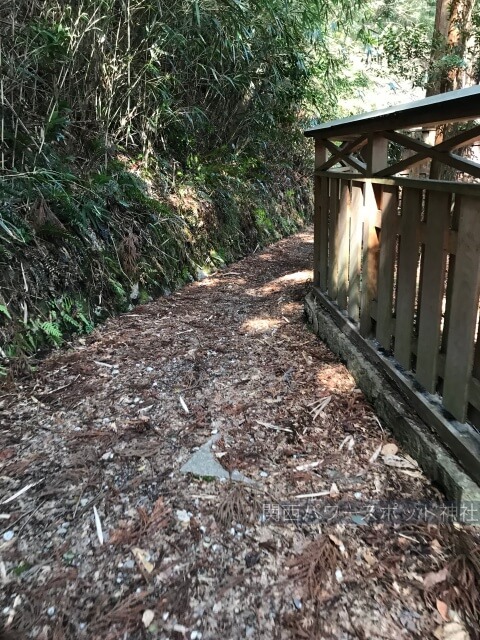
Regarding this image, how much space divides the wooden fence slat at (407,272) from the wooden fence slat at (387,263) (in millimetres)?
111

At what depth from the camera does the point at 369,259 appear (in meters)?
2.61

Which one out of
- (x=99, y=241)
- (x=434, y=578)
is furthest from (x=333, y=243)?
(x=434, y=578)

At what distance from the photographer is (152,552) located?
159 centimetres

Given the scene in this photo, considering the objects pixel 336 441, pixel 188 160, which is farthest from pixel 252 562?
pixel 188 160

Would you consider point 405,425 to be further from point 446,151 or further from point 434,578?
point 446,151

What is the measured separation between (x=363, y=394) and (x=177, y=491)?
1.25 meters

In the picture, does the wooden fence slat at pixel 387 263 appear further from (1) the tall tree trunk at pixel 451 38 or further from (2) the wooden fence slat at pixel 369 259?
(1) the tall tree trunk at pixel 451 38

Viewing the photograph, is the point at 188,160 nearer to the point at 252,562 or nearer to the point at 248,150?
the point at 248,150

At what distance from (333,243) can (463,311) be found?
1697 millimetres

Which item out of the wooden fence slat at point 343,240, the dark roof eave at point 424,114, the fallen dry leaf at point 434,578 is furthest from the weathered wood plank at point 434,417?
the dark roof eave at point 424,114

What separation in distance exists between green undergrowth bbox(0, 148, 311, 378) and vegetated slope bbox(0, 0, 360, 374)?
0.01m

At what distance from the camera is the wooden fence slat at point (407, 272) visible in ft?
6.71

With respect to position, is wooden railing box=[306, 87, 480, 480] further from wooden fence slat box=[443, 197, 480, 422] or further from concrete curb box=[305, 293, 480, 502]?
concrete curb box=[305, 293, 480, 502]

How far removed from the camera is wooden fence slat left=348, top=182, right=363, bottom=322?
2.74 metres
